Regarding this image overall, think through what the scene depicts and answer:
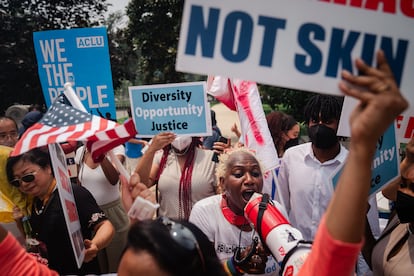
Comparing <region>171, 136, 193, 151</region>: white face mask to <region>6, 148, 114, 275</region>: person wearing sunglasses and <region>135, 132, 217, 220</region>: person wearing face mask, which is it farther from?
<region>6, 148, 114, 275</region>: person wearing sunglasses

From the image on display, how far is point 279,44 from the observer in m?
1.38

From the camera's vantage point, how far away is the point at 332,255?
1.15 metres

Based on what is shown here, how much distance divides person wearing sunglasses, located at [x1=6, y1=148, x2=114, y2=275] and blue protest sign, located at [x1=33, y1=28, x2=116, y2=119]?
74cm

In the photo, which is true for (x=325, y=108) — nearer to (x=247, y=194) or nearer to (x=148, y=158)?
(x=247, y=194)

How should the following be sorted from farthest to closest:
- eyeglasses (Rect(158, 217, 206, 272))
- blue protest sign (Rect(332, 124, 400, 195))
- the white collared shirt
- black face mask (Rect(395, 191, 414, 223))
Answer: the white collared shirt → blue protest sign (Rect(332, 124, 400, 195)) → black face mask (Rect(395, 191, 414, 223)) → eyeglasses (Rect(158, 217, 206, 272))

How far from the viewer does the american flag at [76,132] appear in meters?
1.96

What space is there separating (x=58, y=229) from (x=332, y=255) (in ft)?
6.35

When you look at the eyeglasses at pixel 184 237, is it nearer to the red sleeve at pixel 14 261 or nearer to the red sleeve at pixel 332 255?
the red sleeve at pixel 332 255

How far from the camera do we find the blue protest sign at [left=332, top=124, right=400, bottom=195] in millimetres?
2205

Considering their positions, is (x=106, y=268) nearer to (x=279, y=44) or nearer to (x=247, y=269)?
(x=247, y=269)

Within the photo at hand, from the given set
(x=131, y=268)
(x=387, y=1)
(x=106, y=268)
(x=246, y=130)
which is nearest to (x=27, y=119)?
(x=106, y=268)

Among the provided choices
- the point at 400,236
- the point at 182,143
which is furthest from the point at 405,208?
the point at 182,143

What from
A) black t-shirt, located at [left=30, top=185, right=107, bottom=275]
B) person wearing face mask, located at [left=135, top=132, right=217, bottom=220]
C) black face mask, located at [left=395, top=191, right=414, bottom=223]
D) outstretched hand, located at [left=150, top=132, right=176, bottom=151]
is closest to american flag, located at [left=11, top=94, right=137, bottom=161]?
outstretched hand, located at [left=150, top=132, right=176, bottom=151]

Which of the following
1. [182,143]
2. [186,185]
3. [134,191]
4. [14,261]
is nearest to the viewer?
[14,261]
